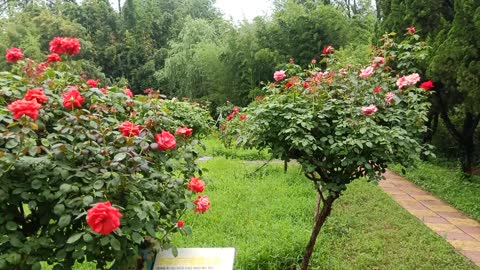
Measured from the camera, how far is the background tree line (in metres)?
5.36

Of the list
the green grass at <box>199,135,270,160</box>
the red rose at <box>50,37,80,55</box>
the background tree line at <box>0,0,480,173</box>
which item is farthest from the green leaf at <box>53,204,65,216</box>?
the green grass at <box>199,135,270,160</box>

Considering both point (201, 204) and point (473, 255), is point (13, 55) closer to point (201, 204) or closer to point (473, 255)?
point (201, 204)

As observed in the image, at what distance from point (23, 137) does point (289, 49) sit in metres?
11.7

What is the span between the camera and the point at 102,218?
41.3 inches

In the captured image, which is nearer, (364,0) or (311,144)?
(311,144)

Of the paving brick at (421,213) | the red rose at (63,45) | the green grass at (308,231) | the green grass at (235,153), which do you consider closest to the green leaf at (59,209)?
the red rose at (63,45)

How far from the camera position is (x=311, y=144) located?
242cm

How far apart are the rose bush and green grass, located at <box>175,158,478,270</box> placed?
1.72 metres

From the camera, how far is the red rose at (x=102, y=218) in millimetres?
1045

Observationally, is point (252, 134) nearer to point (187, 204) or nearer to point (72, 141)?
point (187, 204)

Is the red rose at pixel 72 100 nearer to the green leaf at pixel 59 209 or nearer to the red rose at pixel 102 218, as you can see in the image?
the green leaf at pixel 59 209

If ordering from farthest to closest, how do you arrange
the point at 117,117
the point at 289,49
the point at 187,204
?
A: the point at 289,49 → the point at 117,117 → the point at 187,204

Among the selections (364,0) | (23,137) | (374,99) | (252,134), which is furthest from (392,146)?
(364,0)

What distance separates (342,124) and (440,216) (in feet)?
9.10
